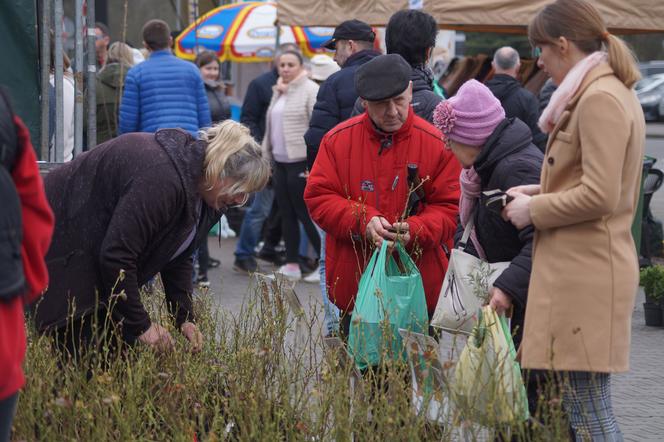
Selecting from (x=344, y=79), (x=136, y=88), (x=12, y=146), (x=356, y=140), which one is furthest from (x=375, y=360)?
(x=136, y=88)

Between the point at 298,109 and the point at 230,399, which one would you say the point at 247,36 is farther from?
the point at 230,399

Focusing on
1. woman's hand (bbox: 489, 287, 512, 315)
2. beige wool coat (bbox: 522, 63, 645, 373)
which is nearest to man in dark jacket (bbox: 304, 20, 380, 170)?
woman's hand (bbox: 489, 287, 512, 315)

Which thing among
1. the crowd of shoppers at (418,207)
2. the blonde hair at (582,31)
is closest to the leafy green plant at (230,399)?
the crowd of shoppers at (418,207)

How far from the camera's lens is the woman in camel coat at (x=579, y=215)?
3.59 m

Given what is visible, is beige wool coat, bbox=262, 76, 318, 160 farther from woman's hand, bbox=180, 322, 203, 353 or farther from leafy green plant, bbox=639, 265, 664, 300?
woman's hand, bbox=180, 322, 203, 353

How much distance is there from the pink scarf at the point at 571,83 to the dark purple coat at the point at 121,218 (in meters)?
1.24

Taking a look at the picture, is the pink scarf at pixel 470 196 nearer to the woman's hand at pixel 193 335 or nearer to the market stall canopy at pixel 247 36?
the woman's hand at pixel 193 335

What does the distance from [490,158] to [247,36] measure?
12.9 metres

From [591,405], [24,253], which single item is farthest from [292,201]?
[24,253]

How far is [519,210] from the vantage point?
3.75 meters

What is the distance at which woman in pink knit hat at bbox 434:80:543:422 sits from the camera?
4105mm

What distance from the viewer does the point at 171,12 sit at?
24844 millimetres

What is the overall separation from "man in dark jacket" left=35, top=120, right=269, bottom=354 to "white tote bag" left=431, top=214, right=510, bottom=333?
0.75m

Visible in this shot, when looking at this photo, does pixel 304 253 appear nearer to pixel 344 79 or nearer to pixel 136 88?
pixel 136 88
